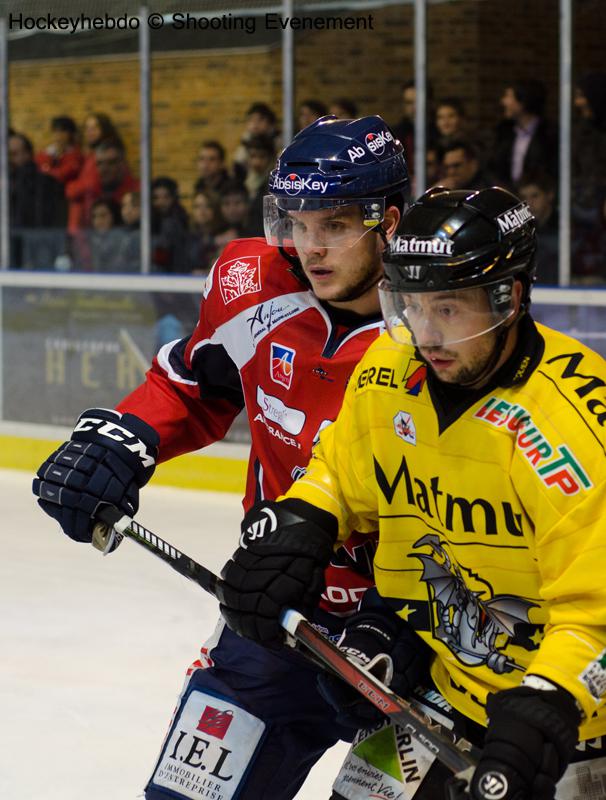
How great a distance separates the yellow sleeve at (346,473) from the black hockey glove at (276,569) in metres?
0.03

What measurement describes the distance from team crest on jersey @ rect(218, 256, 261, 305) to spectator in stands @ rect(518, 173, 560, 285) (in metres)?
3.39

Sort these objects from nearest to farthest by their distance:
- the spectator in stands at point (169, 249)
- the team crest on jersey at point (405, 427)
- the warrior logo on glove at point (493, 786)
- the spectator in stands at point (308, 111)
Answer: the warrior logo on glove at point (493, 786) → the team crest on jersey at point (405, 427) → the spectator in stands at point (308, 111) → the spectator in stands at point (169, 249)

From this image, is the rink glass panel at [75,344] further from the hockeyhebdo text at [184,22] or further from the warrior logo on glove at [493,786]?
the warrior logo on glove at [493,786]

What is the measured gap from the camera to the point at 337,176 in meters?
2.13

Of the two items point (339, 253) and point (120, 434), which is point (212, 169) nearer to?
point (120, 434)

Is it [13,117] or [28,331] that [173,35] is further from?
[28,331]

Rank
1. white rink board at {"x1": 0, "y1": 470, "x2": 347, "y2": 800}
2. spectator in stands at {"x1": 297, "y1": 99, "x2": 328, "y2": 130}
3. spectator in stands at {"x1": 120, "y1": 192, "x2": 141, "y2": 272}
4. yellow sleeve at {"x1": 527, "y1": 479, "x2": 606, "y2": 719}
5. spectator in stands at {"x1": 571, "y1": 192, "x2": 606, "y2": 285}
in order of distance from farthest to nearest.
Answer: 1. spectator in stands at {"x1": 120, "y1": 192, "x2": 141, "y2": 272}
2. spectator in stands at {"x1": 297, "y1": 99, "x2": 328, "y2": 130}
3. spectator in stands at {"x1": 571, "y1": 192, "x2": 606, "y2": 285}
4. white rink board at {"x1": 0, "y1": 470, "x2": 347, "y2": 800}
5. yellow sleeve at {"x1": 527, "y1": 479, "x2": 606, "y2": 719}

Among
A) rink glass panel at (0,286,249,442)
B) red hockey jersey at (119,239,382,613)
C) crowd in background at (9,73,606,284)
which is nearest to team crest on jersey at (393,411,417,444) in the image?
red hockey jersey at (119,239,382,613)

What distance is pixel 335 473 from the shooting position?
1891 millimetres

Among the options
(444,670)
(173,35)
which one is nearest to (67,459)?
(444,670)

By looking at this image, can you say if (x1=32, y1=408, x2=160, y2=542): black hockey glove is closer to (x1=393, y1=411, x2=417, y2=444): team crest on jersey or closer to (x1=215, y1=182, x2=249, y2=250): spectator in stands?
(x1=393, y1=411, x2=417, y2=444): team crest on jersey

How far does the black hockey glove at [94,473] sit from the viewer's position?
85.9 inches

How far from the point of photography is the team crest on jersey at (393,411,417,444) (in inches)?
70.2

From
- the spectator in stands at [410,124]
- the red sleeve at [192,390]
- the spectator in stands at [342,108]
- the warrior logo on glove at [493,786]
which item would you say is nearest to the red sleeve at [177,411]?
the red sleeve at [192,390]
